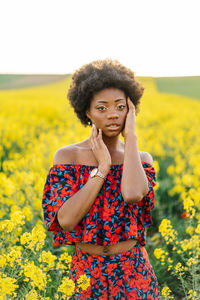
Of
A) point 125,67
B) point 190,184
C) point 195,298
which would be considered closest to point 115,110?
point 125,67

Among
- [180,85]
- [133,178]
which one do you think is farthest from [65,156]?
[180,85]

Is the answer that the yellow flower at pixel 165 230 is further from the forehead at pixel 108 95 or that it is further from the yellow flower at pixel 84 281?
the forehead at pixel 108 95

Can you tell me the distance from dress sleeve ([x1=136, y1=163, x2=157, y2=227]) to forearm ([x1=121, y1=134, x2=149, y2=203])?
14 cm

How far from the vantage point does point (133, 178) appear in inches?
83.8

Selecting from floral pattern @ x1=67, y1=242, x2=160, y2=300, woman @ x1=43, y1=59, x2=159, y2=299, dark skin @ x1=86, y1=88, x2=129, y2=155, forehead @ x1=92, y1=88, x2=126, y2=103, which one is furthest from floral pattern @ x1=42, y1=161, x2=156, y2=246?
forehead @ x1=92, y1=88, x2=126, y2=103

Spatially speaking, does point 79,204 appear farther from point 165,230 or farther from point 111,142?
point 165,230

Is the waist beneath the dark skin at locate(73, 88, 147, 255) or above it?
beneath

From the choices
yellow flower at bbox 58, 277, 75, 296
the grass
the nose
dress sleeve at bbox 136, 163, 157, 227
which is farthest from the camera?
the grass

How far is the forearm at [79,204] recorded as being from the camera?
2.03 metres

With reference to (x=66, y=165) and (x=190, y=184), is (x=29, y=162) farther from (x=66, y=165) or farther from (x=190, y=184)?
(x=66, y=165)

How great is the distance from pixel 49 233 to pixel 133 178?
192 centimetres

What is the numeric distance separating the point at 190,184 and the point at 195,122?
7.68 meters

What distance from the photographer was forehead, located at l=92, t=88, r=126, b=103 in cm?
223

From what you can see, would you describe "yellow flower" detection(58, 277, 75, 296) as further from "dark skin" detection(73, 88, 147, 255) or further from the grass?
the grass
